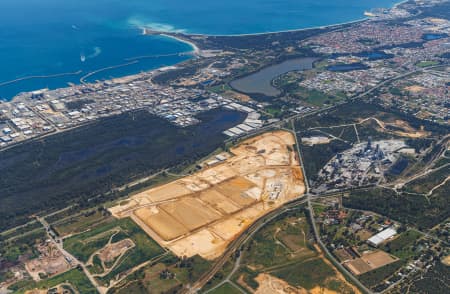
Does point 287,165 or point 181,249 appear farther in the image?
point 287,165

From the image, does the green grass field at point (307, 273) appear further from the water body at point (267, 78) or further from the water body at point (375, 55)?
the water body at point (375, 55)

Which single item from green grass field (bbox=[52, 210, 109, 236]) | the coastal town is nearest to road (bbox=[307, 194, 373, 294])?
the coastal town

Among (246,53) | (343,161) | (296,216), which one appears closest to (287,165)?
(343,161)

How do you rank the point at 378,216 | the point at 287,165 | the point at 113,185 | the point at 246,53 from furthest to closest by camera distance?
the point at 246,53
the point at 287,165
the point at 113,185
the point at 378,216

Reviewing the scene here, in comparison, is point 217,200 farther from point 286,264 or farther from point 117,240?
point 286,264

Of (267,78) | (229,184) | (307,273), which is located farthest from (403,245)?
(267,78)

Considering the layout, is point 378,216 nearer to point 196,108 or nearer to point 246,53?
point 196,108

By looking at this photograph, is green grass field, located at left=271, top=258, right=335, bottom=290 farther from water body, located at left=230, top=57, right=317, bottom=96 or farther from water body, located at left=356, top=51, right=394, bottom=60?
water body, located at left=356, top=51, right=394, bottom=60

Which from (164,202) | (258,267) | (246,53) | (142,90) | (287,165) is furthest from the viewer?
(246,53)
